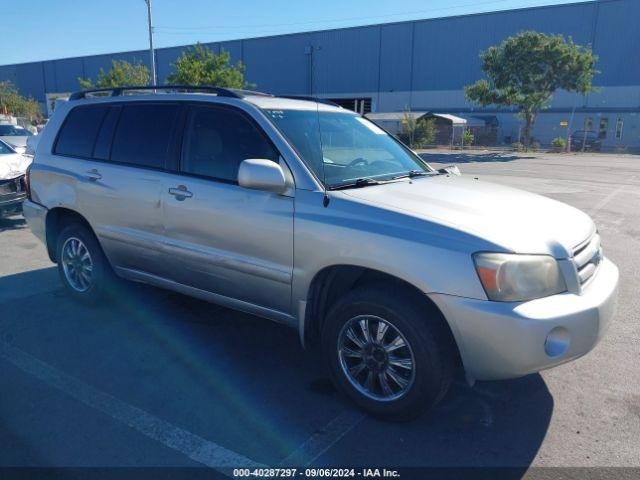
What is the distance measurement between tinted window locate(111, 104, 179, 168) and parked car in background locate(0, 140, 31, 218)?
483 centimetres

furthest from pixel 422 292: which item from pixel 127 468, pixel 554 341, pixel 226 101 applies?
pixel 226 101

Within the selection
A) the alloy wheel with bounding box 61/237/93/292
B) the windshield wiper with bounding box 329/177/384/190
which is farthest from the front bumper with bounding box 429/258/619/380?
the alloy wheel with bounding box 61/237/93/292

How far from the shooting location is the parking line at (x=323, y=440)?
282cm

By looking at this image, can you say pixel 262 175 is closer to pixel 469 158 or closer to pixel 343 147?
pixel 343 147

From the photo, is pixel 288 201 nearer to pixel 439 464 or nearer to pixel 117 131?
pixel 439 464

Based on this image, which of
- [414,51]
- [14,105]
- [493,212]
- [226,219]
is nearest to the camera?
[493,212]

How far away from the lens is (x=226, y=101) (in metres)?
3.93

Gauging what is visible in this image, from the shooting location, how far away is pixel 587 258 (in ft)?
10.6

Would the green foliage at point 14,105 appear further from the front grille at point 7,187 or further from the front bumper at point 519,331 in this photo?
the front bumper at point 519,331

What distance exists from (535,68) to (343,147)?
33507mm

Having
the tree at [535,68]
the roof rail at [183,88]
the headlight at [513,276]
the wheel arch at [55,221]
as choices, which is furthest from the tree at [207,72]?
the headlight at [513,276]

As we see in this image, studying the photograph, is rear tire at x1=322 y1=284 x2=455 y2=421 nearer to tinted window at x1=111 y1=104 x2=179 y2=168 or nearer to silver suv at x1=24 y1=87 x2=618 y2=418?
silver suv at x1=24 y1=87 x2=618 y2=418

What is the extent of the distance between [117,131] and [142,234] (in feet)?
3.33

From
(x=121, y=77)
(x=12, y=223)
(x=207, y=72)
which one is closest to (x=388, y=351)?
(x=12, y=223)
